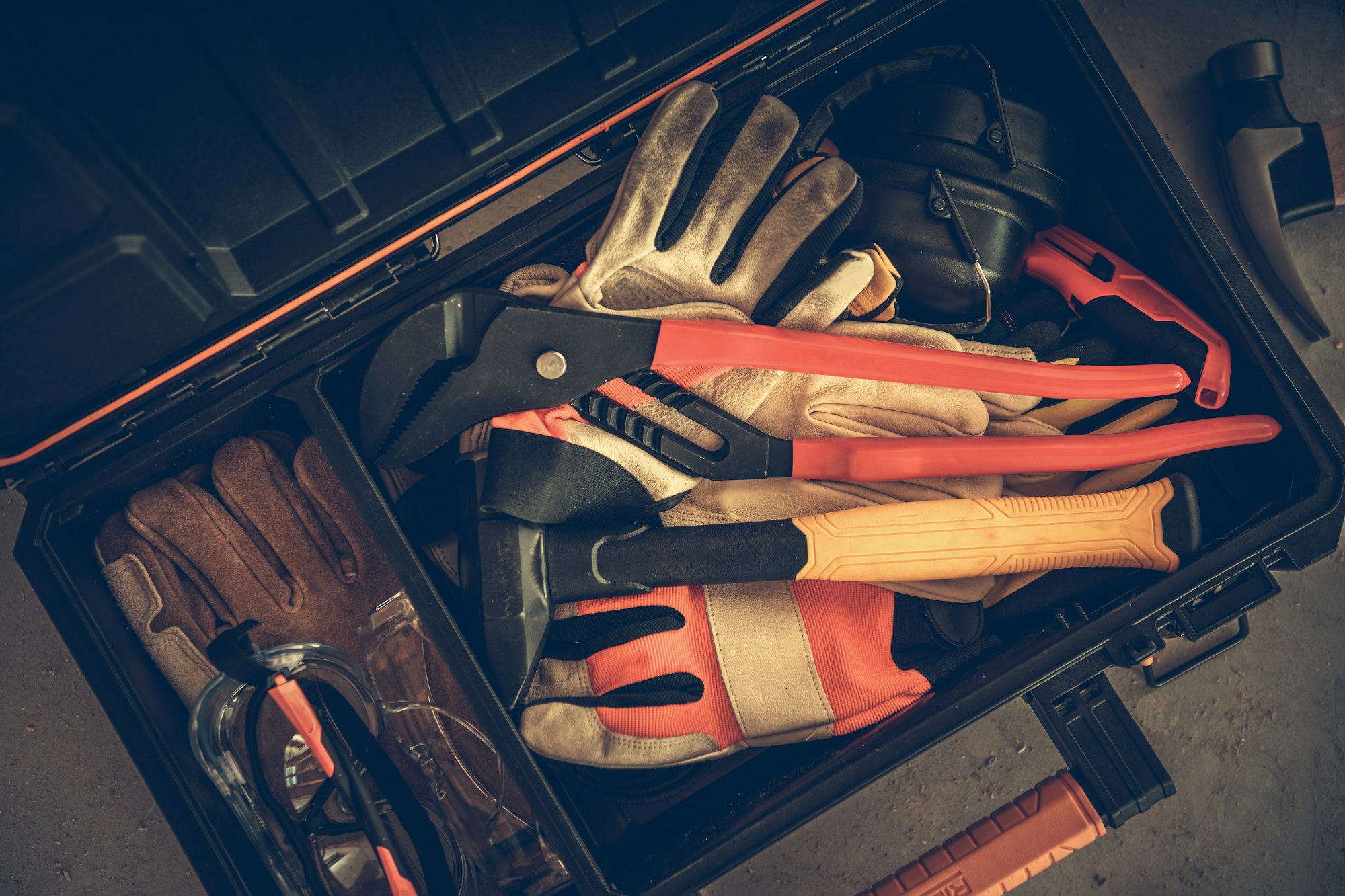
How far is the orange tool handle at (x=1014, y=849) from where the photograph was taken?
2.50 feet

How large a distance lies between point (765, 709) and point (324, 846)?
0.53m

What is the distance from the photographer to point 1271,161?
110 cm

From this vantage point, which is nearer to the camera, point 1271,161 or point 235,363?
point 235,363

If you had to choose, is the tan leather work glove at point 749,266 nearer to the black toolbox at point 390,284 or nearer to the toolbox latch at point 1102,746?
the black toolbox at point 390,284

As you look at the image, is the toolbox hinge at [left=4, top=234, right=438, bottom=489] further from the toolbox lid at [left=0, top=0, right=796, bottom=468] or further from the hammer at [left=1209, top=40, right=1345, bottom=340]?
the hammer at [left=1209, top=40, right=1345, bottom=340]

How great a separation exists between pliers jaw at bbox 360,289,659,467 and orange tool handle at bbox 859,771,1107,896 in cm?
61

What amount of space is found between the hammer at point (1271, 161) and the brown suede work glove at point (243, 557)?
1.36 metres

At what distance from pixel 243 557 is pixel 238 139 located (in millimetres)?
462

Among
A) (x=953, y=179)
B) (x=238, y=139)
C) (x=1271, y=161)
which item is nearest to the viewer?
(x=238, y=139)

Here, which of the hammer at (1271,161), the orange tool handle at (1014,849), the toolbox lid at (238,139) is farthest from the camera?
the hammer at (1271,161)

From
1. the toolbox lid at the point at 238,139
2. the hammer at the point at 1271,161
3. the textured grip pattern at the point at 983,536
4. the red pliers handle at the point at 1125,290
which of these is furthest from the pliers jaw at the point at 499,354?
the hammer at the point at 1271,161

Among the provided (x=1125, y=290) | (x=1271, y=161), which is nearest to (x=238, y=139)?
(x=1125, y=290)

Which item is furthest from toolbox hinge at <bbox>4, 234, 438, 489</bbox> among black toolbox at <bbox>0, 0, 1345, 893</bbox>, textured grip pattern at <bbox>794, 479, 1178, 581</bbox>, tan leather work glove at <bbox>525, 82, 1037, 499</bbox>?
textured grip pattern at <bbox>794, 479, 1178, 581</bbox>

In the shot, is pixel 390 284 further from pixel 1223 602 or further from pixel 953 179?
pixel 1223 602
